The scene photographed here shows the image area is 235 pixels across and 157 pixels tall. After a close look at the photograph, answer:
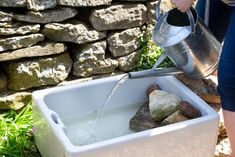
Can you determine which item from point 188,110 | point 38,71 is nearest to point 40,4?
point 38,71

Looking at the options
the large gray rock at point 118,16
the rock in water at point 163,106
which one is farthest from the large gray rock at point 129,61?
the rock in water at point 163,106

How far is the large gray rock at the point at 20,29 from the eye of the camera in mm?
2023

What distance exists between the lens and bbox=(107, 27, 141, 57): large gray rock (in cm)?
234

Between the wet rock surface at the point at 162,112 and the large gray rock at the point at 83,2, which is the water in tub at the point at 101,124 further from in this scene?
the large gray rock at the point at 83,2

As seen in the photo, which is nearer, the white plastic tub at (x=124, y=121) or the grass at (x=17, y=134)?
the white plastic tub at (x=124, y=121)

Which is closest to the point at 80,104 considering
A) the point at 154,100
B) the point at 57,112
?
the point at 57,112

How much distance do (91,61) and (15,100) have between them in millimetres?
407

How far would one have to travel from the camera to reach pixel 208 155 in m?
1.73

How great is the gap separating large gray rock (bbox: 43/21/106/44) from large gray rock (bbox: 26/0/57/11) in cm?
9

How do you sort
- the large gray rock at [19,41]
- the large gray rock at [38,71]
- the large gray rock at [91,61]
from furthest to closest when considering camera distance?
the large gray rock at [91,61] < the large gray rock at [38,71] < the large gray rock at [19,41]

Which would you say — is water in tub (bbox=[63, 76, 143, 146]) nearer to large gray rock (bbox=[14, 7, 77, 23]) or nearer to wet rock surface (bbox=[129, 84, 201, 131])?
wet rock surface (bbox=[129, 84, 201, 131])

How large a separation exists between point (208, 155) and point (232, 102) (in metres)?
0.30

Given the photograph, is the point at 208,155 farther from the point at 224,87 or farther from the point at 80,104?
the point at 80,104

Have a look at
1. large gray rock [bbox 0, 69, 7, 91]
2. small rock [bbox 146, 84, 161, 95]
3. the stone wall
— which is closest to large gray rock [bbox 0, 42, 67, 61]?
the stone wall
